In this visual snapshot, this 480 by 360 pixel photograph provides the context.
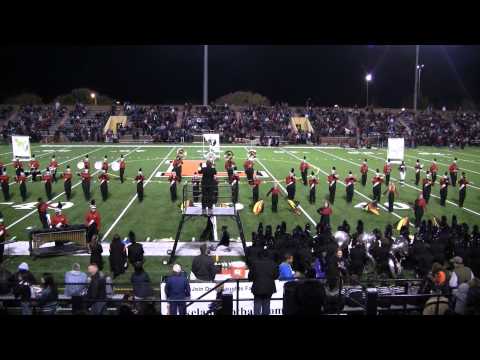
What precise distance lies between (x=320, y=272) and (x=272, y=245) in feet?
4.49

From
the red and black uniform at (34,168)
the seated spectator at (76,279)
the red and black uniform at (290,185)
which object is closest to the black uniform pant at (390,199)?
the red and black uniform at (290,185)

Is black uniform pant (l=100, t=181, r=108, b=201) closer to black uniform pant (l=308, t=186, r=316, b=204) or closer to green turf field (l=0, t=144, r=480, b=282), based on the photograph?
green turf field (l=0, t=144, r=480, b=282)

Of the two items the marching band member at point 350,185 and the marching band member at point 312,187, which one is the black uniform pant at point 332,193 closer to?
the marching band member at point 350,185

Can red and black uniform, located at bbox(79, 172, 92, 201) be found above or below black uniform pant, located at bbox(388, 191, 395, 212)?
above

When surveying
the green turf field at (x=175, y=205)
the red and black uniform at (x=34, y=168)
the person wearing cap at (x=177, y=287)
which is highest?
the red and black uniform at (x=34, y=168)

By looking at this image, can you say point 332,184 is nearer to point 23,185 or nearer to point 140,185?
point 140,185

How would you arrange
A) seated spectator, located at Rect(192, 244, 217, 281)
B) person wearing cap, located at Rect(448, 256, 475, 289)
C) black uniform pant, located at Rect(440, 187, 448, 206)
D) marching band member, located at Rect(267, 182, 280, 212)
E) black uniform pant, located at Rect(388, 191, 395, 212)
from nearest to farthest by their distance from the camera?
1. person wearing cap, located at Rect(448, 256, 475, 289)
2. seated spectator, located at Rect(192, 244, 217, 281)
3. marching band member, located at Rect(267, 182, 280, 212)
4. black uniform pant, located at Rect(388, 191, 395, 212)
5. black uniform pant, located at Rect(440, 187, 448, 206)

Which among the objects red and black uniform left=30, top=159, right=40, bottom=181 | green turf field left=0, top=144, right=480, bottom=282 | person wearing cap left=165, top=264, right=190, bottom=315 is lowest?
green turf field left=0, top=144, right=480, bottom=282

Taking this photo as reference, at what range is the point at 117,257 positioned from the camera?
9641 mm

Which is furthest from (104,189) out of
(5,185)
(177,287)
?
(177,287)

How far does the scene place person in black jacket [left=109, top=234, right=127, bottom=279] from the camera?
9.59 m

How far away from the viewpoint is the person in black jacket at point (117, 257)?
9.59m

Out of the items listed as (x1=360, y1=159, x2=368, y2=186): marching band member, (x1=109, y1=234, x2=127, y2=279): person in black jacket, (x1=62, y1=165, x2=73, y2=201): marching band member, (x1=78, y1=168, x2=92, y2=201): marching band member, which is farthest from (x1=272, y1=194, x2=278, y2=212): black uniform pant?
(x1=62, y1=165, x2=73, y2=201): marching band member

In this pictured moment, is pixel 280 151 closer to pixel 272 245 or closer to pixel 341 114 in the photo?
pixel 341 114
